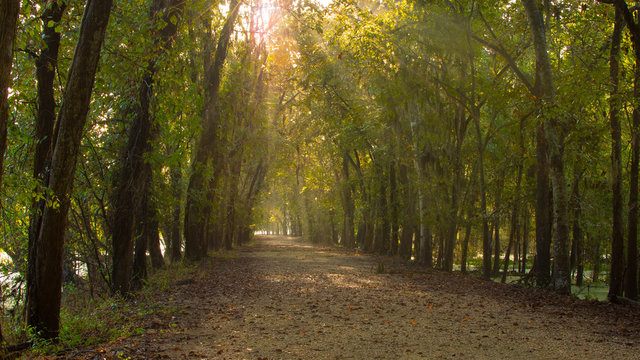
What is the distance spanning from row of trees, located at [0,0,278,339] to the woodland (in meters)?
0.04

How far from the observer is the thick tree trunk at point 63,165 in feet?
18.4

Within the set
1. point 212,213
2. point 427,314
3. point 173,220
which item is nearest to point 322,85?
point 212,213

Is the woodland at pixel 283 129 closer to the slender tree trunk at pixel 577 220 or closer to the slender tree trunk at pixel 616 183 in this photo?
the slender tree trunk at pixel 616 183

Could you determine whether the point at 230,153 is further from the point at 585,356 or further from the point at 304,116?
the point at 585,356

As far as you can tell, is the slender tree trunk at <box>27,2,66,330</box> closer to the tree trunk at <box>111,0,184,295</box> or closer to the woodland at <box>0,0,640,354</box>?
the woodland at <box>0,0,640,354</box>

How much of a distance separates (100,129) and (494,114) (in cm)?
1170

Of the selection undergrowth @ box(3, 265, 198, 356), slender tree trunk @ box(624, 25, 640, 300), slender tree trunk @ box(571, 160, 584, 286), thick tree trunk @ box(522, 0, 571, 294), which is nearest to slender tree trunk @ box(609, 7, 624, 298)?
slender tree trunk @ box(624, 25, 640, 300)

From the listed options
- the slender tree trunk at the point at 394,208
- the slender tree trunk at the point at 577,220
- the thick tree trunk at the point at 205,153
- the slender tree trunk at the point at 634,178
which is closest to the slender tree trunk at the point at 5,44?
the slender tree trunk at the point at 634,178

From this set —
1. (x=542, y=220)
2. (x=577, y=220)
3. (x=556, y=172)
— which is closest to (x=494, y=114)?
(x=542, y=220)

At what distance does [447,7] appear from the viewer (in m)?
14.5

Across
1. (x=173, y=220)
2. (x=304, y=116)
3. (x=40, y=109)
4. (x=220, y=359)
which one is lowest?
(x=220, y=359)

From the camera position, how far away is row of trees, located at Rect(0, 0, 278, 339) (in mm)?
5684

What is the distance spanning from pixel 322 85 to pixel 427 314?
56.1 ft

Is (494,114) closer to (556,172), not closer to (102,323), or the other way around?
(556,172)
